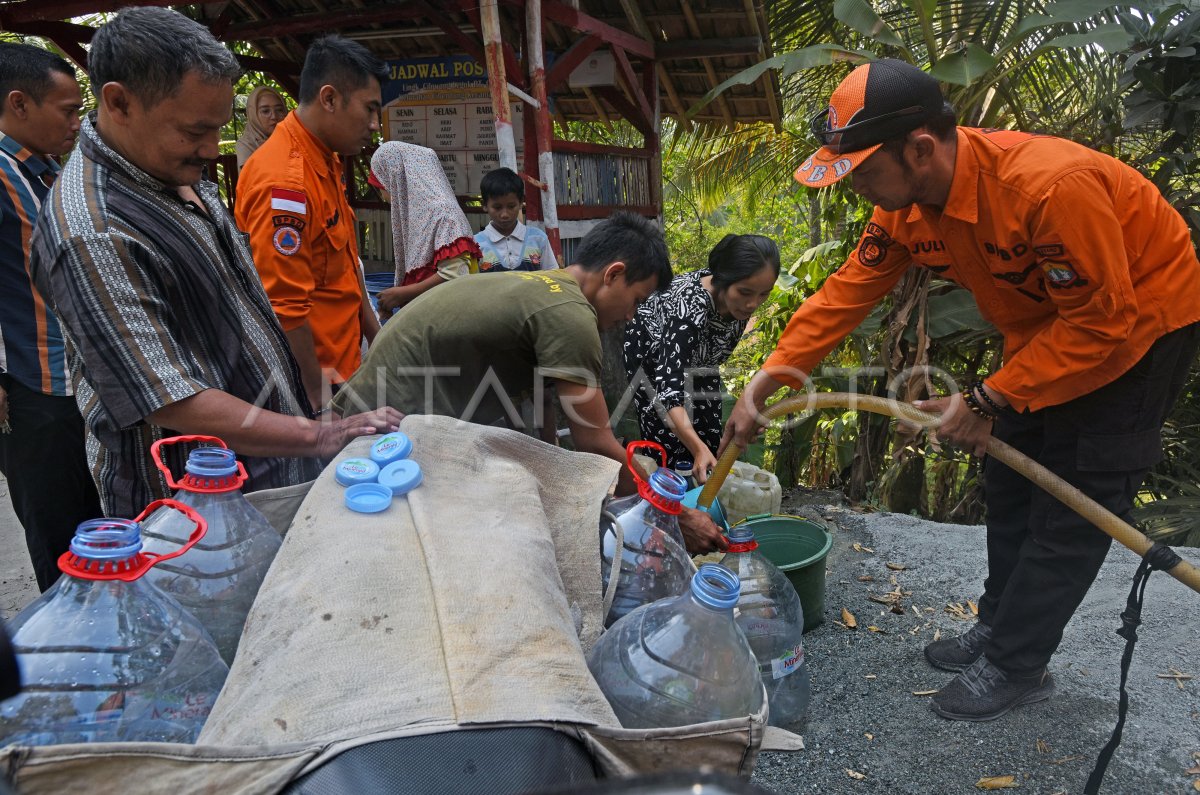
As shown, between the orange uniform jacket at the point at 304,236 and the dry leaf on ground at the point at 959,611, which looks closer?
the orange uniform jacket at the point at 304,236

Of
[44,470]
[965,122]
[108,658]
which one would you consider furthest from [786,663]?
[965,122]

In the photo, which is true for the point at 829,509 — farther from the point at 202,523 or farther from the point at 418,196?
the point at 202,523

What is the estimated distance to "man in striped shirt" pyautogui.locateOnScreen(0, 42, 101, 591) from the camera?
2.47 metres

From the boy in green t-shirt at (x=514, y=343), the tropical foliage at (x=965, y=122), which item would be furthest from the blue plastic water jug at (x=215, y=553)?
the tropical foliage at (x=965, y=122)

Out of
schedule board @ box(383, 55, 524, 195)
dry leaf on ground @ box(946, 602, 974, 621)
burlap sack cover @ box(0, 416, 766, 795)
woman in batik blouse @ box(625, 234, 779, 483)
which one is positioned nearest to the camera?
burlap sack cover @ box(0, 416, 766, 795)

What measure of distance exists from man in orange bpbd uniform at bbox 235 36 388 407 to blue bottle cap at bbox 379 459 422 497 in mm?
1541

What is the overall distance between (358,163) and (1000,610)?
6.84m

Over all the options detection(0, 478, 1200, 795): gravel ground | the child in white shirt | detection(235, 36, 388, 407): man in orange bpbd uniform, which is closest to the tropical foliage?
the child in white shirt

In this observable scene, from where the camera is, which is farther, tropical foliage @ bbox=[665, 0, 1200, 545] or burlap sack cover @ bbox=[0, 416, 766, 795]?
tropical foliage @ bbox=[665, 0, 1200, 545]

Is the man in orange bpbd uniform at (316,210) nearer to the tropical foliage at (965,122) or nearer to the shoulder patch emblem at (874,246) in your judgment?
the shoulder patch emblem at (874,246)

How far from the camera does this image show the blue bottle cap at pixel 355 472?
1.24 meters

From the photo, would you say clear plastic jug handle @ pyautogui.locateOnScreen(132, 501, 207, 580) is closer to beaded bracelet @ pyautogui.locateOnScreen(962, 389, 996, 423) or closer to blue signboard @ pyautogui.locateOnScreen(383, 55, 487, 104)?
beaded bracelet @ pyautogui.locateOnScreen(962, 389, 996, 423)

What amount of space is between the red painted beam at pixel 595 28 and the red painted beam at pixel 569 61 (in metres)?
0.07

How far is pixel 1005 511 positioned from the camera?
2.87m
